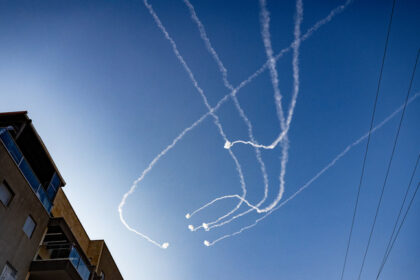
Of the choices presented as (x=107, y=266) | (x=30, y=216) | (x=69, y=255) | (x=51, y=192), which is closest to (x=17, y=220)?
(x=30, y=216)

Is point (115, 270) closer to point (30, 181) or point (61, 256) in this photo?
point (61, 256)

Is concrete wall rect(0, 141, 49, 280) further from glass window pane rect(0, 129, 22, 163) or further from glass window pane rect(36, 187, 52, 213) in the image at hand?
glass window pane rect(36, 187, 52, 213)

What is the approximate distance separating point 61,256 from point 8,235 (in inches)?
164

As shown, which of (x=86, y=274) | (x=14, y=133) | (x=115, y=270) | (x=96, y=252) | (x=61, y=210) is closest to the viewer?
(x=14, y=133)

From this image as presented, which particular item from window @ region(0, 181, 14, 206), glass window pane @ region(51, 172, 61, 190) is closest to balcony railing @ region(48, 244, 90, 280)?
glass window pane @ region(51, 172, 61, 190)

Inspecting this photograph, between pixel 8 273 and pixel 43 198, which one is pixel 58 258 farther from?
pixel 43 198

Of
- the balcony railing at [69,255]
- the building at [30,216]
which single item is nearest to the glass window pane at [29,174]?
the building at [30,216]

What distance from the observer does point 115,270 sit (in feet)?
102

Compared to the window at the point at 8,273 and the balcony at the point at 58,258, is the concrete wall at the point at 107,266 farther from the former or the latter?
the window at the point at 8,273

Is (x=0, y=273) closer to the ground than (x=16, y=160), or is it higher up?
closer to the ground

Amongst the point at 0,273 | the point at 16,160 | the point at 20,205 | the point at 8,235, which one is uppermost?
the point at 16,160

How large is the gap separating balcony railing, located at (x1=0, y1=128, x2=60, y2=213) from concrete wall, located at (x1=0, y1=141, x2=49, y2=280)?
0.32 m

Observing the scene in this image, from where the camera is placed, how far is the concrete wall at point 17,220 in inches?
704

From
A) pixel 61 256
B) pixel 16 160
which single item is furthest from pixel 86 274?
pixel 16 160
